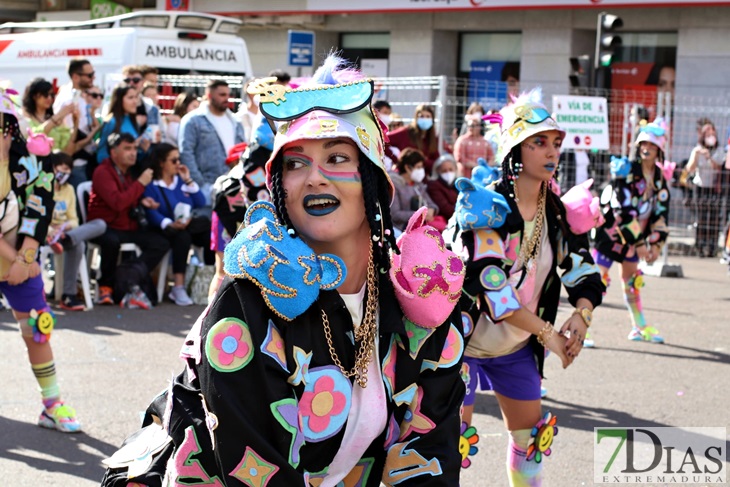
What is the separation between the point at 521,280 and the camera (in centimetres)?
485

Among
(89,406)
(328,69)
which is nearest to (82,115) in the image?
(89,406)

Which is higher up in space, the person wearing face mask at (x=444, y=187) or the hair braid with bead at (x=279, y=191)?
the hair braid with bead at (x=279, y=191)

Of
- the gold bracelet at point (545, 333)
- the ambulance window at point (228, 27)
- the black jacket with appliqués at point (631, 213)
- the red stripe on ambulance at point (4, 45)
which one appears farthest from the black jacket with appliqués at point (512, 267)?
the red stripe on ambulance at point (4, 45)

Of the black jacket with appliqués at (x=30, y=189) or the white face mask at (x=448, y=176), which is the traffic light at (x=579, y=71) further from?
the black jacket with appliqués at (x=30, y=189)

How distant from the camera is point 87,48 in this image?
14.8m

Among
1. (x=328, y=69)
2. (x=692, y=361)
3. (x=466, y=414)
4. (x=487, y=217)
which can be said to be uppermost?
(x=328, y=69)

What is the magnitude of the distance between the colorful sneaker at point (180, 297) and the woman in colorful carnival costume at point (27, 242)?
14.4 feet

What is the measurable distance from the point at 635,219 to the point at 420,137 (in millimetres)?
3684

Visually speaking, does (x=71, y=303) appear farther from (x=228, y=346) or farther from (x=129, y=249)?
(x=228, y=346)

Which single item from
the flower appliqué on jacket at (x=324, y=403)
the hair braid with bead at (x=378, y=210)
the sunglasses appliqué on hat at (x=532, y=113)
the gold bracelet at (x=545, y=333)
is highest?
the sunglasses appliqué on hat at (x=532, y=113)

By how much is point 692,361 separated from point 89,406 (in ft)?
16.3

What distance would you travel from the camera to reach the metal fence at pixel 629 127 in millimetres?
15141

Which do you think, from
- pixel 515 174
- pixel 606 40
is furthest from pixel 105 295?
pixel 606 40

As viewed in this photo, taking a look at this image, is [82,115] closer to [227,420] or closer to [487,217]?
[487,217]
